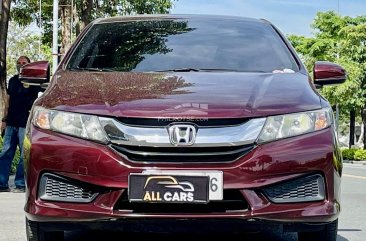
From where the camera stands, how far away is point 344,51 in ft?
172

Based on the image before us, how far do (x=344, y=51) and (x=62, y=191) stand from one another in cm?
5017

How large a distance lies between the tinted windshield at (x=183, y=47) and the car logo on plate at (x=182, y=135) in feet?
3.61

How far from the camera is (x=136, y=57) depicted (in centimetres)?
518

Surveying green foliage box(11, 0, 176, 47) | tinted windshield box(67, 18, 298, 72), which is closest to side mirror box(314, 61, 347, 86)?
tinted windshield box(67, 18, 298, 72)

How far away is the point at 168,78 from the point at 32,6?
973 inches

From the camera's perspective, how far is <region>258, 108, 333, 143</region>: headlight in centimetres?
399

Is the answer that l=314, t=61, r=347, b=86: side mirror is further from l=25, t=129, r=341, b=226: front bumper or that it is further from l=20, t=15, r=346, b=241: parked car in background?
l=25, t=129, r=341, b=226: front bumper

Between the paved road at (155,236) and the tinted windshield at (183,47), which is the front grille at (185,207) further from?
the paved road at (155,236)

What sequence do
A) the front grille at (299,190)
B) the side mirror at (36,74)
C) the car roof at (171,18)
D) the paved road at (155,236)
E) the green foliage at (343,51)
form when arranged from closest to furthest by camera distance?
the front grille at (299,190) < the side mirror at (36,74) < the paved road at (155,236) < the car roof at (171,18) < the green foliage at (343,51)

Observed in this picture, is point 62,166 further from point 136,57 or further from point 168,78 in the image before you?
point 136,57

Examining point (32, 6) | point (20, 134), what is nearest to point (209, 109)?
point (20, 134)

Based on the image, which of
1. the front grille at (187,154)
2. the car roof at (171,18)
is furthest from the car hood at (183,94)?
the car roof at (171,18)

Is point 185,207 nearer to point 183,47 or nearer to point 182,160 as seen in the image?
point 182,160

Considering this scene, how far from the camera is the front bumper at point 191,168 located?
12.8 ft
